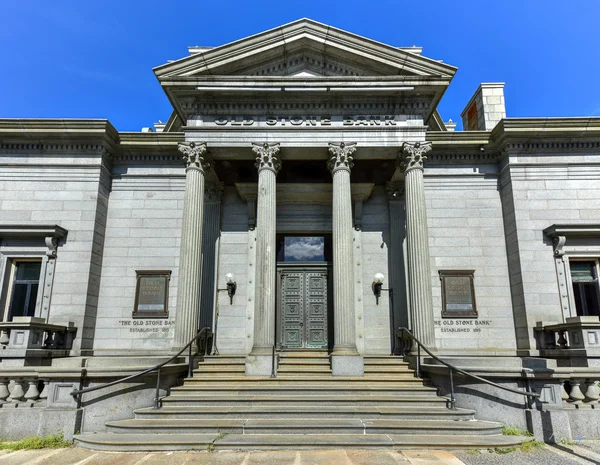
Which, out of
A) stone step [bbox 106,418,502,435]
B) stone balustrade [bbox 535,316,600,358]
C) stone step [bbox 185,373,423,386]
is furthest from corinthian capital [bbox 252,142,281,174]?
stone balustrade [bbox 535,316,600,358]

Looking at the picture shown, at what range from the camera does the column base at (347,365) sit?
10.0 meters

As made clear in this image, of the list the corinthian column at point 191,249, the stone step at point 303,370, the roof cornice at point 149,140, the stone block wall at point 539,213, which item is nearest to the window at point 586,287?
the stone block wall at point 539,213

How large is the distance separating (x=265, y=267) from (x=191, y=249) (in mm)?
2109

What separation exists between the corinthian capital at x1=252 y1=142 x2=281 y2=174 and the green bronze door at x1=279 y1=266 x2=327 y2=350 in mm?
3676

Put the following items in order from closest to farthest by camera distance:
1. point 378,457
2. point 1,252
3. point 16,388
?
point 378,457, point 16,388, point 1,252

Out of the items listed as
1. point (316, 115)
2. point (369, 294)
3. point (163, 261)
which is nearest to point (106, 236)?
point (163, 261)

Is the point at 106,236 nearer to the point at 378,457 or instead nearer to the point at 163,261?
the point at 163,261

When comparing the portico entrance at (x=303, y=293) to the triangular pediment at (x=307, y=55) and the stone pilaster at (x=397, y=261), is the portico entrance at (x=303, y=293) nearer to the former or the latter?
the stone pilaster at (x=397, y=261)

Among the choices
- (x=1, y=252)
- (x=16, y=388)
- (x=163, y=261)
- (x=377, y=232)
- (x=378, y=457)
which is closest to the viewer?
(x=378, y=457)

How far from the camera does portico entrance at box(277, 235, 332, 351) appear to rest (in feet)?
43.3

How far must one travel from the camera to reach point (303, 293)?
13.6m

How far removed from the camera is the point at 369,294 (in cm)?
1327

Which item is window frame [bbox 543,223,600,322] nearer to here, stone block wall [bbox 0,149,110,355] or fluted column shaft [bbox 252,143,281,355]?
fluted column shaft [bbox 252,143,281,355]

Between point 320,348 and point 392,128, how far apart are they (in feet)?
22.7
